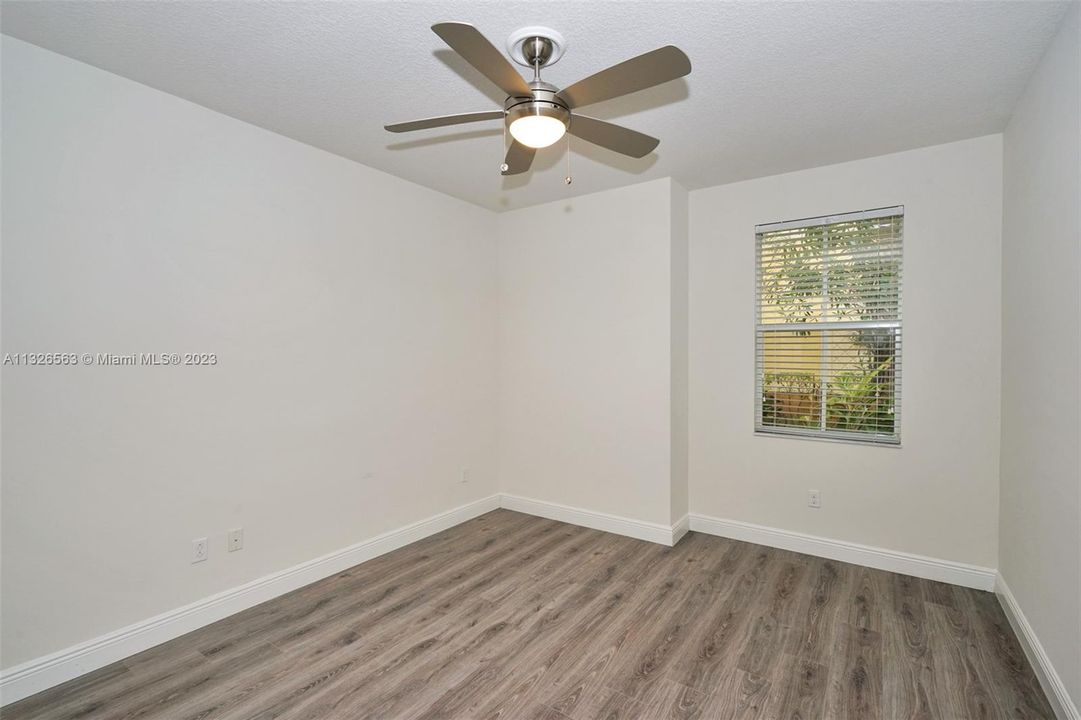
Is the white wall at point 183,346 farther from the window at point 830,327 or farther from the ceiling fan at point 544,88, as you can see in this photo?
the window at point 830,327

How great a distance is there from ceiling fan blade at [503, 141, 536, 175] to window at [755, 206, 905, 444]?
2.12 metres

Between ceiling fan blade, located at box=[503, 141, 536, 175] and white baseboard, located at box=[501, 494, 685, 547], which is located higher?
ceiling fan blade, located at box=[503, 141, 536, 175]

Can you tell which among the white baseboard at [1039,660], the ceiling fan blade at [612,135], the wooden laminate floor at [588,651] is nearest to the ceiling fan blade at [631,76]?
the ceiling fan blade at [612,135]

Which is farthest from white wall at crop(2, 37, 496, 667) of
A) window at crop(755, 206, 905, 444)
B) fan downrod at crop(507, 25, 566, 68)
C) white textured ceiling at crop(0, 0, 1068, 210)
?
window at crop(755, 206, 905, 444)

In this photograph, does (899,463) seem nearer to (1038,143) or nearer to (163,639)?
(1038,143)

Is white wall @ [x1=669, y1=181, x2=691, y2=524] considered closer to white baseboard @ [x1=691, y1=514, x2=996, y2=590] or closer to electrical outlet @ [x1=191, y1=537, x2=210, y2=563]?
white baseboard @ [x1=691, y1=514, x2=996, y2=590]

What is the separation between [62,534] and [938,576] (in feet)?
14.8

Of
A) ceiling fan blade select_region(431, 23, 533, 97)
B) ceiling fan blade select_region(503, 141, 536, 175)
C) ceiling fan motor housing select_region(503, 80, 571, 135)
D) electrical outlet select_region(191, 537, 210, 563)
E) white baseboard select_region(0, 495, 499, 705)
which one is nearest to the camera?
ceiling fan blade select_region(431, 23, 533, 97)

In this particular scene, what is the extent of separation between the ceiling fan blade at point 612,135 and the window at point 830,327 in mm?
1881

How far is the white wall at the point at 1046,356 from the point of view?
183cm

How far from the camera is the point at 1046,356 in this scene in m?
2.13

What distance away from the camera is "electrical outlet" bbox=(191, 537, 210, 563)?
2.55 meters

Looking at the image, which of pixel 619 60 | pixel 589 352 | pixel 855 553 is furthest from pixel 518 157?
pixel 855 553

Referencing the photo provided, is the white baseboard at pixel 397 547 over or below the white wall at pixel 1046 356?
below
